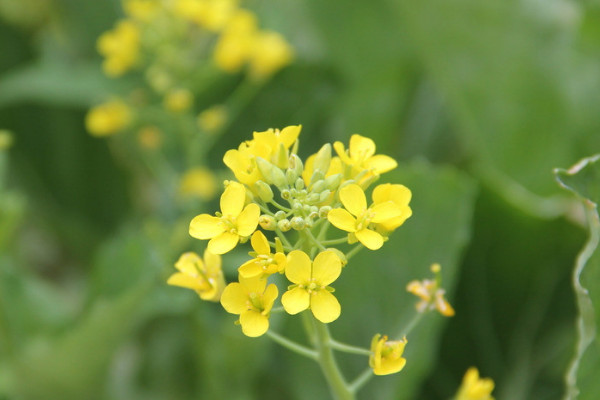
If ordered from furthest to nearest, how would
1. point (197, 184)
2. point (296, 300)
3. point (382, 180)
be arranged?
point (197, 184) < point (382, 180) < point (296, 300)

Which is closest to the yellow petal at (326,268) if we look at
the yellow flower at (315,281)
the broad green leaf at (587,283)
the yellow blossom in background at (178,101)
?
the yellow flower at (315,281)

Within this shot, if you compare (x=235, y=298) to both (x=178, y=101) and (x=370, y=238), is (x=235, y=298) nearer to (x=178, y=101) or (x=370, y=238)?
(x=370, y=238)

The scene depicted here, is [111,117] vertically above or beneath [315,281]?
beneath

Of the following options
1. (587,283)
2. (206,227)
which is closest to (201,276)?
(206,227)

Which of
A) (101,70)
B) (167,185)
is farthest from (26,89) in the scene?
(167,185)

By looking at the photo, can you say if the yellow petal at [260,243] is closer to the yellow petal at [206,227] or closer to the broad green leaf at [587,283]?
the yellow petal at [206,227]

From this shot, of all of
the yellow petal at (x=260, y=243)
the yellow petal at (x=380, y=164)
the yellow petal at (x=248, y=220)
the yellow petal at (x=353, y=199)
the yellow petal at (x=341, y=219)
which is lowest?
the yellow petal at (x=260, y=243)

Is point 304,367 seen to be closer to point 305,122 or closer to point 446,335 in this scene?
point 446,335
